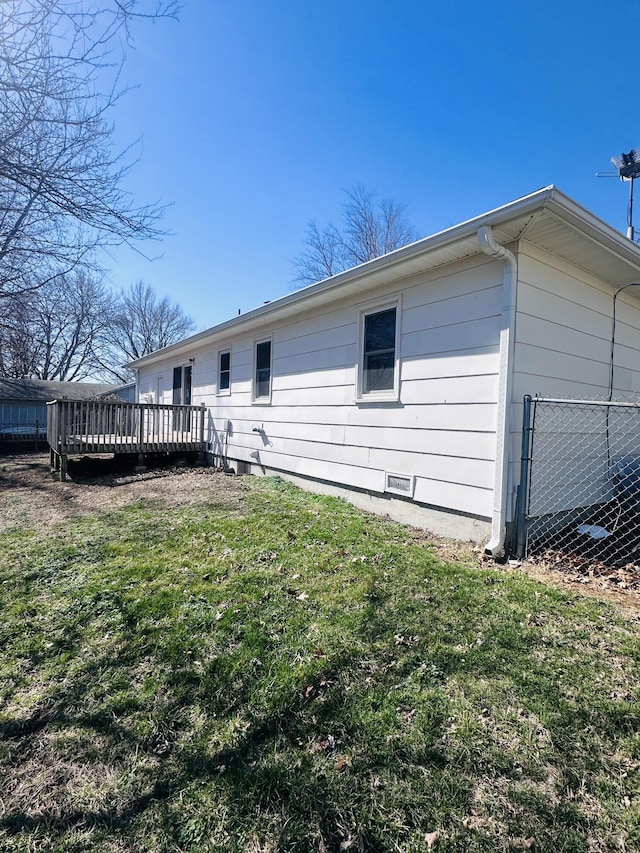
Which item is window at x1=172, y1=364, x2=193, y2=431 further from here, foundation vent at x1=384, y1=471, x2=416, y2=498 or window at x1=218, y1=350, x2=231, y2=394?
foundation vent at x1=384, y1=471, x2=416, y2=498

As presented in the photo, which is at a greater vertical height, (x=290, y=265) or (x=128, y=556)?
(x=290, y=265)

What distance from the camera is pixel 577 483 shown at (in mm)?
4520

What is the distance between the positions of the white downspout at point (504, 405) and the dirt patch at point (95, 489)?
361cm

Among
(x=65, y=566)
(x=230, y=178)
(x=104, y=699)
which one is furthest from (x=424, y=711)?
(x=230, y=178)

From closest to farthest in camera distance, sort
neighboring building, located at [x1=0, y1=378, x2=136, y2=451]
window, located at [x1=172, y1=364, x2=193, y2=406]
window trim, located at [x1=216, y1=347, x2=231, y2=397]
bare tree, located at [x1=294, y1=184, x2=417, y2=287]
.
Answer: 1. window trim, located at [x1=216, y1=347, x2=231, y2=397]
2. window, located at [x1=172, y1=364, x2=193, y2=406]
3. neighboring building, located at [x1=0, y1=378, x2=136, y2=451]
4. bare tree, located at [x1=294, y1=184, x2=417, y2=287]

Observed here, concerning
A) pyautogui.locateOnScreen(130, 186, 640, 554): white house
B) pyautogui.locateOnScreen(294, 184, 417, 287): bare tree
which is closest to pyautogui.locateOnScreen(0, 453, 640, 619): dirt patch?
pyautogui.locateOnScreen(130, 186, 640, 554): white house

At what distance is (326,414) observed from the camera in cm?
623

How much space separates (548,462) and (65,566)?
186 inches

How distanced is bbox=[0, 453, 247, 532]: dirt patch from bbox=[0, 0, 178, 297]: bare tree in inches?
141

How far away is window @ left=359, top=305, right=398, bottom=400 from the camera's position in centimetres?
513

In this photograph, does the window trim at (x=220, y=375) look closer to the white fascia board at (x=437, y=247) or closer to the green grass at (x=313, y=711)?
the white fascia board at (x=437, y=247)

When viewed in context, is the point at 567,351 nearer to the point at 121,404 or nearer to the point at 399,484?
the point at 399,484

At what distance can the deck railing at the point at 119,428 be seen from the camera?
8.02 m

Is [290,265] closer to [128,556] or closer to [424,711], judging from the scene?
[128,556]
